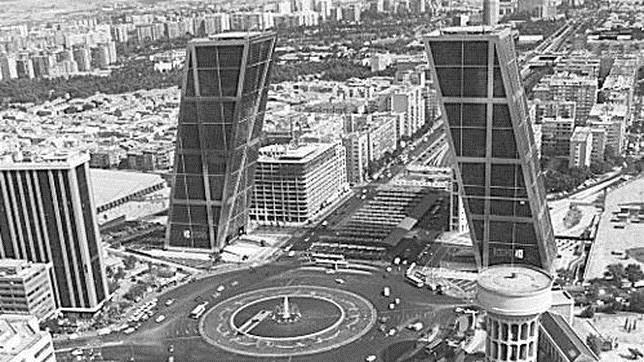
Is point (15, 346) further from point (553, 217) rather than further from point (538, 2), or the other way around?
point (538, 2)

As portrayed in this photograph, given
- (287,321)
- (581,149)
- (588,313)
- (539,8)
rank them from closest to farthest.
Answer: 1. (588,313)
2. (287,321)
3. (581,149)
4. (539,8)

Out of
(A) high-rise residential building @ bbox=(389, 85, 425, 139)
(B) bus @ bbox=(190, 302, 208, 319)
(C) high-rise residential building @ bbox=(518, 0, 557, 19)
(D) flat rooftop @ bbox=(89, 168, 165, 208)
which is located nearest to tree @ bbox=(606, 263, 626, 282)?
(B) bus @ bbox=(190, 302, 208, 319)

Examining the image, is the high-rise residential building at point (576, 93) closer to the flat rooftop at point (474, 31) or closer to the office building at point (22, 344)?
the flat rooftop at point (474, 31)

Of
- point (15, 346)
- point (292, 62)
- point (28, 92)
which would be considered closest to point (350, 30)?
point (292, 62)

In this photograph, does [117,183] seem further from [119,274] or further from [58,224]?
[58,224]

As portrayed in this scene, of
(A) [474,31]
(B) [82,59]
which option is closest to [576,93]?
(A) [474,31]

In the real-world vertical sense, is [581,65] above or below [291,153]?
above
